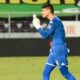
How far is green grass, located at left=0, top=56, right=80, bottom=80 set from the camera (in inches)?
462

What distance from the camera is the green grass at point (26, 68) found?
11.7 m

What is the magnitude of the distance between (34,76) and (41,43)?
17.1 ft

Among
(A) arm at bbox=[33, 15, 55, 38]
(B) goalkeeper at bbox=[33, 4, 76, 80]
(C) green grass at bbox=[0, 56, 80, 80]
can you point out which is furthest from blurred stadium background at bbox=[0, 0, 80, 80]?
(A) arm at bbox=[33, 15, 55, 38]

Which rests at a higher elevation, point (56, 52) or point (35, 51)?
point (56, 52)

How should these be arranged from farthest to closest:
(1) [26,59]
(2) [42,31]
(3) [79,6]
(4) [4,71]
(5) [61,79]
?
(3) [79,6], (1) [26,59], (4) [4,71], (5) [61,79], (2) [42,31]

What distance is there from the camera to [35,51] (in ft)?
55.5

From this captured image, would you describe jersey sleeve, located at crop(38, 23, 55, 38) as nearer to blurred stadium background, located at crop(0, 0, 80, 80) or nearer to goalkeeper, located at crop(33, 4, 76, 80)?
goalkeeper, located at crop(33, 4, 76, 80)

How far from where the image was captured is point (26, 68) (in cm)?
1350

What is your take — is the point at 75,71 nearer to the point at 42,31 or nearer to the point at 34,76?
the point at 34,76

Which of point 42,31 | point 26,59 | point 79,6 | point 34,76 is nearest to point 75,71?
point 34,76

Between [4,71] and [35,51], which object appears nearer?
[4,71]

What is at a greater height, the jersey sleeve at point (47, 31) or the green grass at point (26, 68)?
the jersey sleeve at point (47, 31)

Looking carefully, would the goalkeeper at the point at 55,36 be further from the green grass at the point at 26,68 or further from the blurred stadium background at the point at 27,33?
the blurred stadium background at the point at 27,33

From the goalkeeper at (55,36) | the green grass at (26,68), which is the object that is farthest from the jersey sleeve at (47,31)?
the green grass at (26,68)
